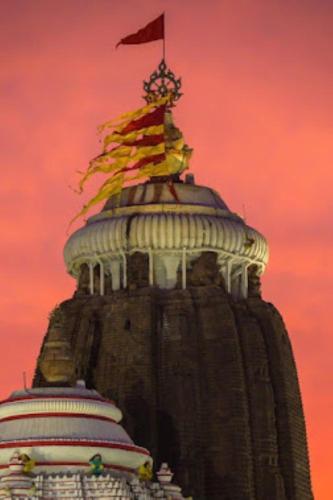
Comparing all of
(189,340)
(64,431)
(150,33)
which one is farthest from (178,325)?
(64,431)

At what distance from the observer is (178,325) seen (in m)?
79.4

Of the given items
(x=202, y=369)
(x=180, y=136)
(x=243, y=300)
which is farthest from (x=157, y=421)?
(x=180, y=136)

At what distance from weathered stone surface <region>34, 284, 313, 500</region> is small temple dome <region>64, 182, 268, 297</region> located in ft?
2.44

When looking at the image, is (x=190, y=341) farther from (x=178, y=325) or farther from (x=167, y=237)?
(x=167, y=237)

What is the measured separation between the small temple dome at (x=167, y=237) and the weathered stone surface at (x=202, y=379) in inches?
29.3

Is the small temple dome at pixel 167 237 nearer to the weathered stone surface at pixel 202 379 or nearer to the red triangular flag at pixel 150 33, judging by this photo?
the weathered stone surface at pixel 202 379

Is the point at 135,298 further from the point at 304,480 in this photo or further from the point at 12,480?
the point at 12,480

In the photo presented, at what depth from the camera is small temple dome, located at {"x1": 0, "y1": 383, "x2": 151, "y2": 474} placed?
61.1 meters

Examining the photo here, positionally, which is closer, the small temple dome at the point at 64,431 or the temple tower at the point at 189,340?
the small temple dome at the point at 64,431

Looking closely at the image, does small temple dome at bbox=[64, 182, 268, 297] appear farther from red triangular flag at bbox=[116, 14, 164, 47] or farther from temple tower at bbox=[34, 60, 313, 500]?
red triangular flag at bbox=[116, 14, 164, 47]

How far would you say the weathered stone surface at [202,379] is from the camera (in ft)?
252

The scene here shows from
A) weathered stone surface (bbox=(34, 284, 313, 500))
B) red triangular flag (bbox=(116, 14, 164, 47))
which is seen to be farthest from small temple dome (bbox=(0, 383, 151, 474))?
red triangular flag (bbox=(116, 14, 164, 47))

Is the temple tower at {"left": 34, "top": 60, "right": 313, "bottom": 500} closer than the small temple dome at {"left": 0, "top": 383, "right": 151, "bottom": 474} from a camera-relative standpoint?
No

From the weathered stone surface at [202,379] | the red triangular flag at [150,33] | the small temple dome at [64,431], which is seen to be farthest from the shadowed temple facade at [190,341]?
the small temple dome at [64,431]
